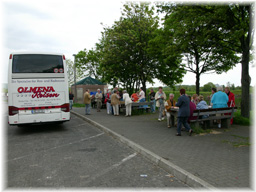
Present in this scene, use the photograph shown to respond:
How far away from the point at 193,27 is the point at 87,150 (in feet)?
24.4

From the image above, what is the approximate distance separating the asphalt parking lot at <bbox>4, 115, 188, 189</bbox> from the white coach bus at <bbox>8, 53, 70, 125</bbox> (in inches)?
65.1

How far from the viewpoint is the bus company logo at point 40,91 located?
903cm

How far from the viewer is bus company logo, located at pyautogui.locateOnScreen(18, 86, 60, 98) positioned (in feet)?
29.6

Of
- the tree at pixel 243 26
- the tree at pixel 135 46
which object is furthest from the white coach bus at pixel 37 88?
the tree at pixel 135 46

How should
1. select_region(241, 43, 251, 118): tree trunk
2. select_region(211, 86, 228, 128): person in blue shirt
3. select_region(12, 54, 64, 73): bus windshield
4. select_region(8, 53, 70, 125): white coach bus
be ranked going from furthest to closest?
1. select_region(241, 43, 251, 118): tree trunk
2. select_region(211, 86, 228, 128): person in blue shirt
3. select_region(12, 54, 64, 73): bus windshield
4. select_region(8, 53, 70, 125): white coach bus

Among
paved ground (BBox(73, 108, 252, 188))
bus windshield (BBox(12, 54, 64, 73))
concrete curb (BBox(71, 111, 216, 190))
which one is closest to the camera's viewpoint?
concrete curb (BBox(71, 111, 216, 190))

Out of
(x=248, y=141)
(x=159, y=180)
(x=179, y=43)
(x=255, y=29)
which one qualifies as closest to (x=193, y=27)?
(x=179, y=43)

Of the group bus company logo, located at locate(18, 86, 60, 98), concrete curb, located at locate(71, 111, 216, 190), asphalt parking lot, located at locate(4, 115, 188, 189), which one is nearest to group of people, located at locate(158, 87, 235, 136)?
concrete curb, located at locate(71, 111, 216, 190)

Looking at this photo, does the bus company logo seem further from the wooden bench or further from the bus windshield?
the wooden bench

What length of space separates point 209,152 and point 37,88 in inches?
286

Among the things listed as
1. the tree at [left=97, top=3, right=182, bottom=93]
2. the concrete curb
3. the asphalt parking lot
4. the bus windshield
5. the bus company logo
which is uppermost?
the tree at [left=97, top=3, right=182, bottom=93]

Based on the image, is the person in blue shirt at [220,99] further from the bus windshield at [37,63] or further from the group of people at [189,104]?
the bus windshield at [37,63]

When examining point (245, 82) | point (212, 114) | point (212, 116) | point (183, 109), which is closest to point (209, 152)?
point (183, 109)

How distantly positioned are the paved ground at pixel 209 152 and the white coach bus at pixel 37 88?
3341 millimetres
